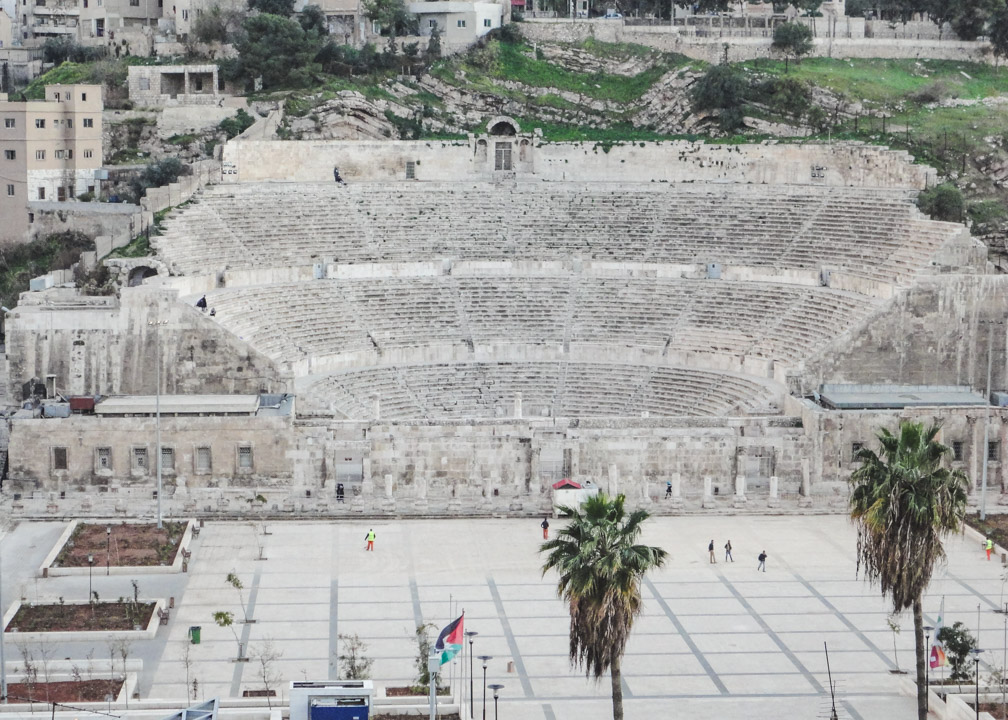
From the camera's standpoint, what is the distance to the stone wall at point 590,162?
7194 cm

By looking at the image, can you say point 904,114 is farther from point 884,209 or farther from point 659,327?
point 659,327

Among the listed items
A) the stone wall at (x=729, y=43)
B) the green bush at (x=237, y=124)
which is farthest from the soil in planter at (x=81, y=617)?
the stone wall at (x=729, y=43)

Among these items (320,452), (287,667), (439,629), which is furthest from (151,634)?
(320,452)

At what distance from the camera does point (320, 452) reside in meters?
53.9

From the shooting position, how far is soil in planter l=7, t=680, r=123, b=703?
3616 centimetres

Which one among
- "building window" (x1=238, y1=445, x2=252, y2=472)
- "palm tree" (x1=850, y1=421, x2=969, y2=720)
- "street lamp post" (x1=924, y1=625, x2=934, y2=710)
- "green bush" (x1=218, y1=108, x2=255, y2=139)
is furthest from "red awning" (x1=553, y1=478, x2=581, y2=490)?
"green bush" (x1=218, y1=108, x2=255, y2=139)

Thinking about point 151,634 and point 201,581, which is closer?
point 151,634

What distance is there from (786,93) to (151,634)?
45482 millimetres

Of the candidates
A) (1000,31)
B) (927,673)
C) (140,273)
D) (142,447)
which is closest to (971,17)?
(1000,31)

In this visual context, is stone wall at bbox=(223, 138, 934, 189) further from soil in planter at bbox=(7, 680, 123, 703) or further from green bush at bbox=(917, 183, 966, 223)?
soil in planter at bbox=(7, 680, 123, 703)

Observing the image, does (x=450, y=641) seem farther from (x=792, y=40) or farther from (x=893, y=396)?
(x=792, y=40)

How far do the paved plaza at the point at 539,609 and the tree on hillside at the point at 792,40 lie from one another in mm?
33761

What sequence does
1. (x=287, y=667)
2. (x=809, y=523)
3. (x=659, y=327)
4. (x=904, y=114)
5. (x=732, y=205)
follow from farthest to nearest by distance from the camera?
(x=904, y=114)
(x=732, y=205)
(x=659, y=327)
(x=809, y=523)
(x=287, y=667)

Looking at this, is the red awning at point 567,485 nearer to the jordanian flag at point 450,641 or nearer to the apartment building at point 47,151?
the jordanian flag at point 450,641
